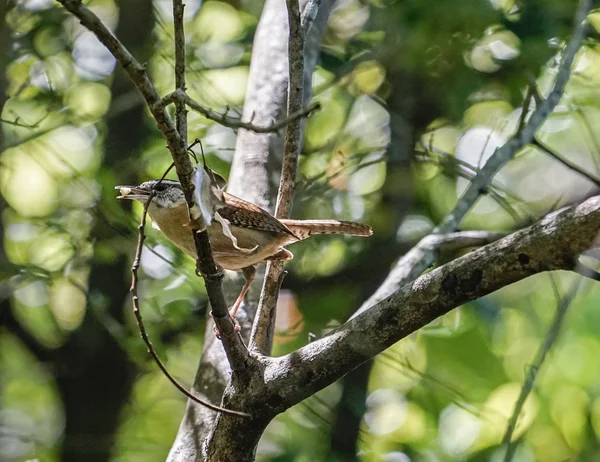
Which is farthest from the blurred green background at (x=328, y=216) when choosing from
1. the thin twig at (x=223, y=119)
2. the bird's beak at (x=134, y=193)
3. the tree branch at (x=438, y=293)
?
the thin twig at (x=223, y=119)

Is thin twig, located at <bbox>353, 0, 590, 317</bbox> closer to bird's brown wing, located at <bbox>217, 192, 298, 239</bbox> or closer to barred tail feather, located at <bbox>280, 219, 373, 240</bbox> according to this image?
barred tail feather, located at <bbox>280, 219, 373, 240</bbox>

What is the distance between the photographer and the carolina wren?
10.4 ft

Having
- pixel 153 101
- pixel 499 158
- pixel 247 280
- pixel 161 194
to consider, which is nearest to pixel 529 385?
pixel 499 158

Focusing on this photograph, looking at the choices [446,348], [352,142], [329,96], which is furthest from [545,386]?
[329,96]

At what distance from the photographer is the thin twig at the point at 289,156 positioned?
2.77 meters

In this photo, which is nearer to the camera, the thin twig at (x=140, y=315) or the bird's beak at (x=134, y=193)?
the thin twig at (x=140, y=315)

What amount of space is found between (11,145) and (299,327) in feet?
6.76

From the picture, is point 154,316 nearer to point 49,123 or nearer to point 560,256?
point 49,123

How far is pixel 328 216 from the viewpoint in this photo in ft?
16.7

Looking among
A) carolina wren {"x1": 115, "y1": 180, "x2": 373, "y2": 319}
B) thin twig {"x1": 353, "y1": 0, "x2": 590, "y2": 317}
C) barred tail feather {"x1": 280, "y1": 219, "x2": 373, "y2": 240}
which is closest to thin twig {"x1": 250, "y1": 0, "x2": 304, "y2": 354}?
carolina wren {"x1": 115, "y1": 180, "x2": 373, "y2": 319}

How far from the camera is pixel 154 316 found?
16.6 feet

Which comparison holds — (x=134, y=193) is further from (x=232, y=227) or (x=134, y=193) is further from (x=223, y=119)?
(x=223, y=119)

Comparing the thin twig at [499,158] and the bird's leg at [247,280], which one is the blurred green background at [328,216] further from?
the bird's leg at [247,280]

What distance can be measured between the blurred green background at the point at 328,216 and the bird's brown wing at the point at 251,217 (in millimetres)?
1134
